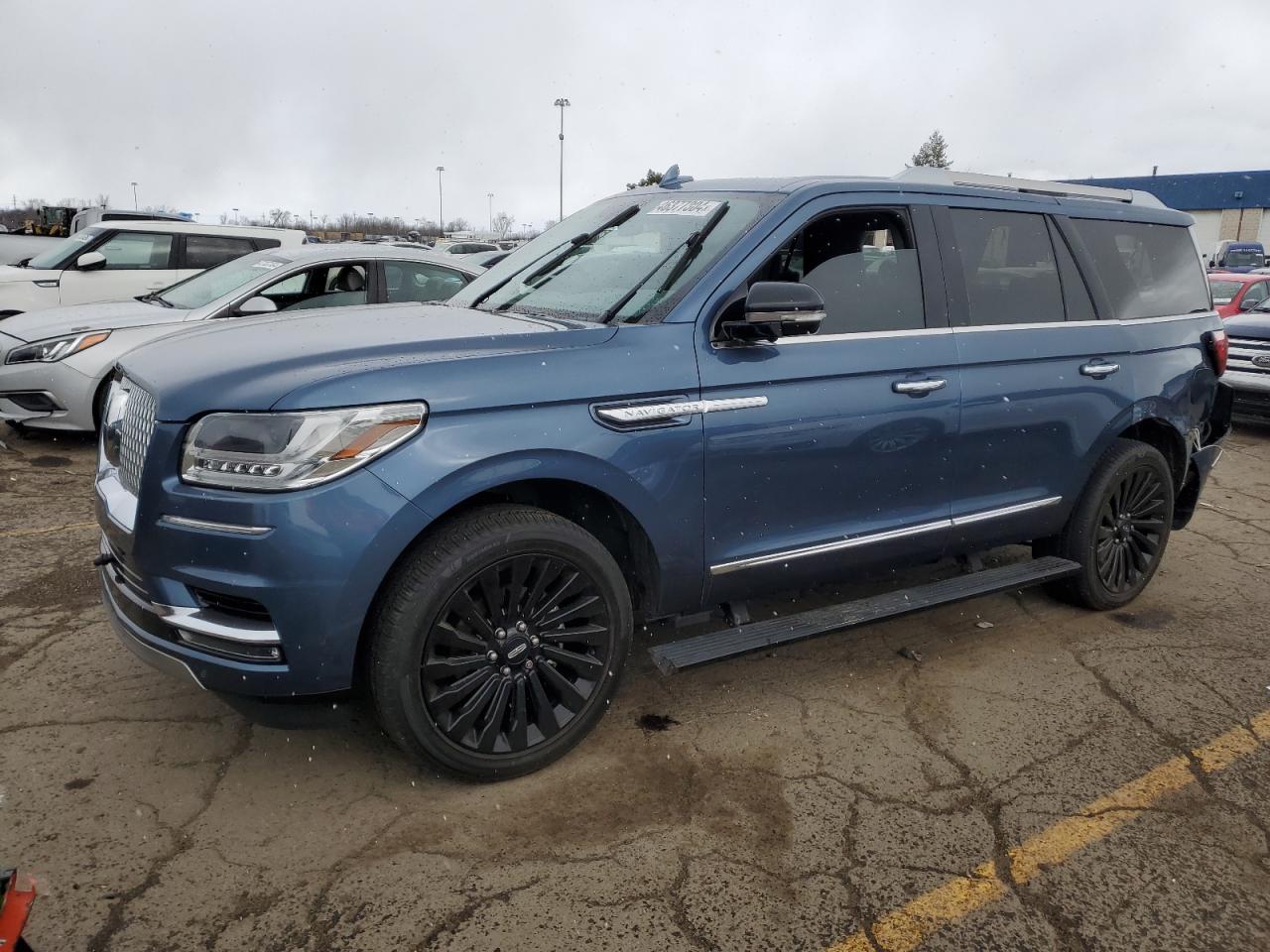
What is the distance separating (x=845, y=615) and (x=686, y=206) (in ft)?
5.67

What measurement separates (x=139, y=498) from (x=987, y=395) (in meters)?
3.10

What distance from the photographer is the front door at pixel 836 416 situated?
3223mm

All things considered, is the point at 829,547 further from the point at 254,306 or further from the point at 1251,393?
the point at 1251,393

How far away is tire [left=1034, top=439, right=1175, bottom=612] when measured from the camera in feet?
14.5

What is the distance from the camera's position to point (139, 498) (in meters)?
2.68

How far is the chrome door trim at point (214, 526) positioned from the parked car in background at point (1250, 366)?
10066 millimetres

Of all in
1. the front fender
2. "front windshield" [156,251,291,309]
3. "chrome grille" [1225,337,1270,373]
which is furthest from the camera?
"chrome grille" [1225,337,1270,373]

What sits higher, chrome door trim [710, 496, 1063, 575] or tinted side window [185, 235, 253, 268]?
tinted side window [185, 235, 253, 268]

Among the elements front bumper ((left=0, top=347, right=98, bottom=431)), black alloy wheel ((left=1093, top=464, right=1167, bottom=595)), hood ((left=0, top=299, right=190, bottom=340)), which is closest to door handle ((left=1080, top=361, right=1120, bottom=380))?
black alloy wheel ((left=1093, top=464, right=1167, bottom=595))

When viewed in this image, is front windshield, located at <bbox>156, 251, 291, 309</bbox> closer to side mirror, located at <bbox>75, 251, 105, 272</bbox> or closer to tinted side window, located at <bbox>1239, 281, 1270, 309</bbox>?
side mirror, located at <bbox>75, 251, 105, 272</bbox>

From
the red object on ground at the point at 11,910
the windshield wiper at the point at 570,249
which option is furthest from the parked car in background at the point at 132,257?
the red object on ground at the point at 11,910

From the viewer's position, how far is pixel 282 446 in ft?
8.33

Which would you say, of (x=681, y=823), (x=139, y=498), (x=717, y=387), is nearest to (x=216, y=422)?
(x=139, y=498)

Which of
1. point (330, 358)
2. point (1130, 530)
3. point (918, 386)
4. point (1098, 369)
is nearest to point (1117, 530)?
point (1130, 530)
